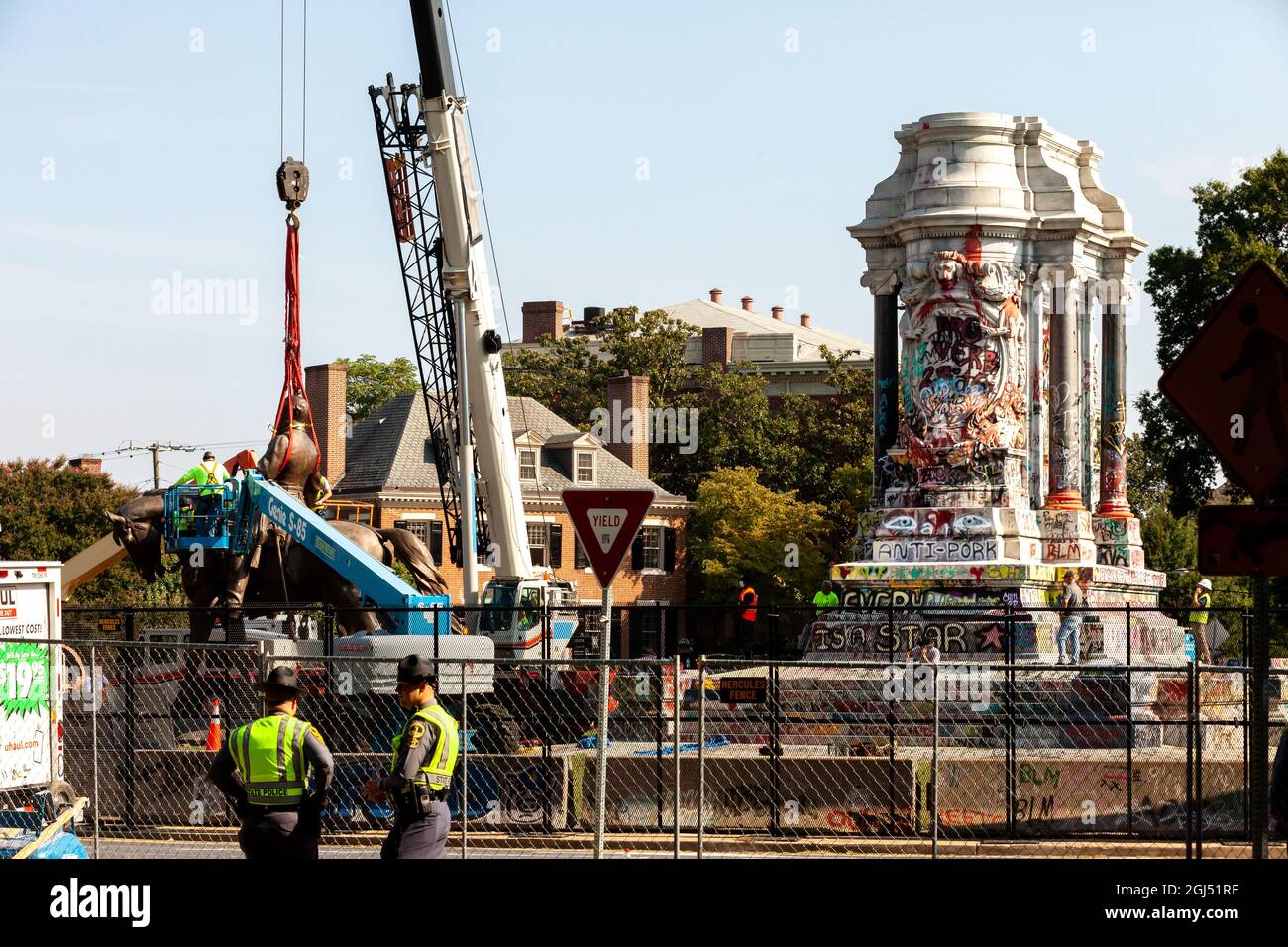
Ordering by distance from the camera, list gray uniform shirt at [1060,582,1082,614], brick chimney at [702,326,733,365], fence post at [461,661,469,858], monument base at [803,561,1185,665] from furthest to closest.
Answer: brick chimney at [702,326,733,365]
gray uniform shirt at [1060,582,1082,614]
monument base at [803,561,1185,665]
fence post at [461,661,469,858]

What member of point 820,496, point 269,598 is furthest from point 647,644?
point 269,598

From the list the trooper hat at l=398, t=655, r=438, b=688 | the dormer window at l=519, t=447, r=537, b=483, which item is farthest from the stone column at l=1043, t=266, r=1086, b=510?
the dormer window at l=519, t=447, r=537, b=483

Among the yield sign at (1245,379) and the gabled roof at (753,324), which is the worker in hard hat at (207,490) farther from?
the gabled roof at (753,324)

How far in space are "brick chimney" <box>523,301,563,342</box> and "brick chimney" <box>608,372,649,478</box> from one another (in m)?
19.9

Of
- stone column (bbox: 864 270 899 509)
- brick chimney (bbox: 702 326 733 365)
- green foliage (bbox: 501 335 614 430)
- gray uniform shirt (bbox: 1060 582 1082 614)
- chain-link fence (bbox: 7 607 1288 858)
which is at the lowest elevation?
chain-link fence (bbox: 7 607 1288 858)

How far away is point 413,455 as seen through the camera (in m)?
69.6

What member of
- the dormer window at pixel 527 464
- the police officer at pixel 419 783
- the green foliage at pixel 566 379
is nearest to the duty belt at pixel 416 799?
the police officer at pixel 419 783

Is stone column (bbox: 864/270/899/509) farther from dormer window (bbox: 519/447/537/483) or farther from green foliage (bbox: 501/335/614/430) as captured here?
green foliage (bbox: 501/335/614/430)

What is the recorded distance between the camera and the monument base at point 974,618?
3453cm

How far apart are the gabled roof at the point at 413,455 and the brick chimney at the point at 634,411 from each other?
0.75m

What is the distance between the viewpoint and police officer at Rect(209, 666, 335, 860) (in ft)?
38.9

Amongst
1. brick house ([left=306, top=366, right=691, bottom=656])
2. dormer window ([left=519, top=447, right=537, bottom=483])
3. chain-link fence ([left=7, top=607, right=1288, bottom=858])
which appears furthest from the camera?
dormer window ([left=519, top=447, right=537, bottom=483])
